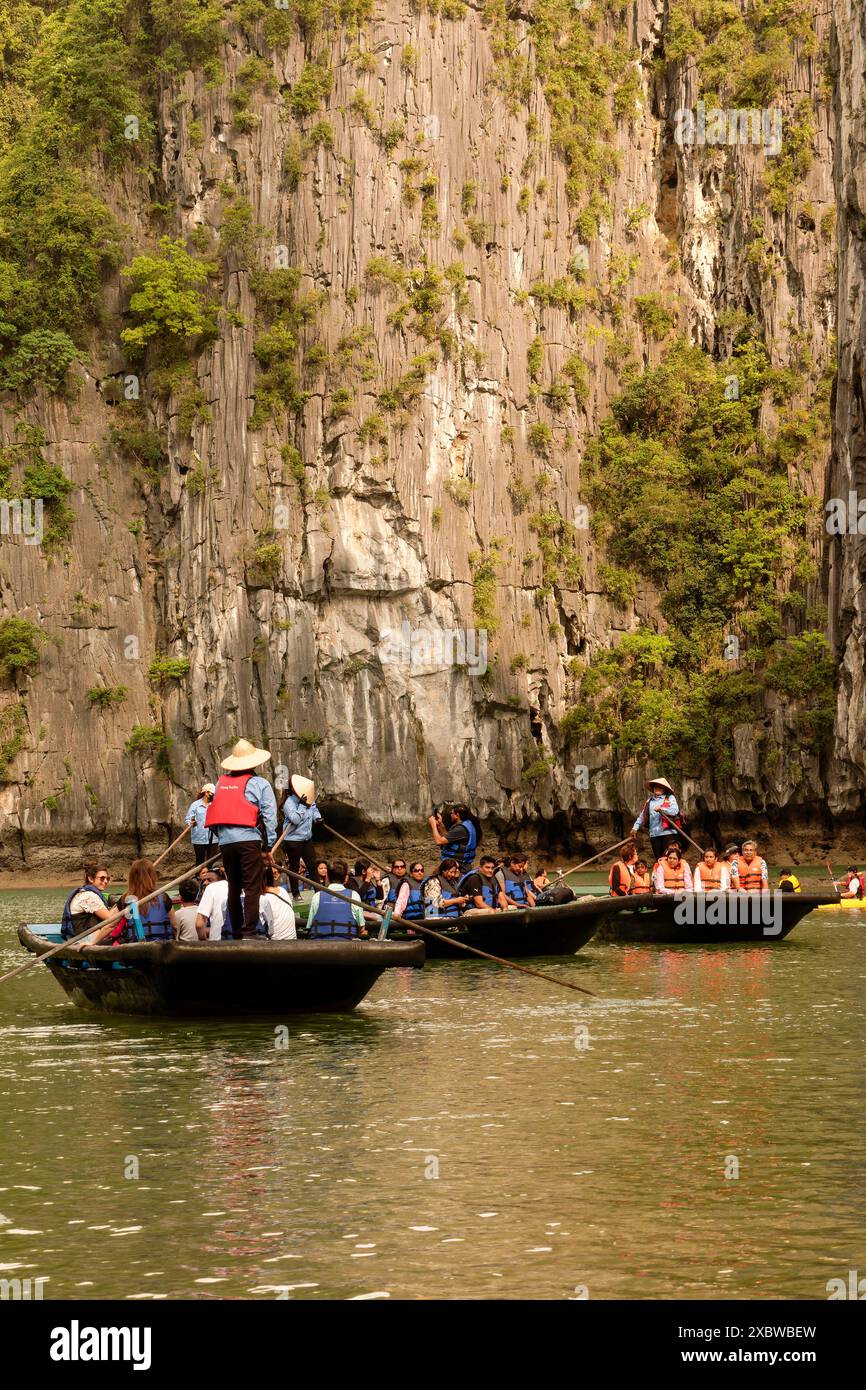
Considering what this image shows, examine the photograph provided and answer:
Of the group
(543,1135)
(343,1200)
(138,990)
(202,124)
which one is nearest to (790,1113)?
(543,1135)

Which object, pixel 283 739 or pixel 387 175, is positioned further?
pixel 387 175

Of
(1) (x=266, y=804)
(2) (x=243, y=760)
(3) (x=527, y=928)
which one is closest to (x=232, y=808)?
(1) (x=266, y=804)

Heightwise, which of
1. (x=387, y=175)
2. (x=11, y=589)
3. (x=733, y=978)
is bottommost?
(x=733, y=978)

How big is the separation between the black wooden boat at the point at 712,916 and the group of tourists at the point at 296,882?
1.35 ft

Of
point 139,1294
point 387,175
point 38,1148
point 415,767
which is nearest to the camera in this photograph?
point 139,1294

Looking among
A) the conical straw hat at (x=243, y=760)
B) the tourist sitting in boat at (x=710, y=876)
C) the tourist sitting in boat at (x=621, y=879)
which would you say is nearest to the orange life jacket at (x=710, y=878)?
the tourist sitting in boat at (x=710, y=876)

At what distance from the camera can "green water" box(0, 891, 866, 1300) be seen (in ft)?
25.2

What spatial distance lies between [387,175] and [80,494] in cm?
1406

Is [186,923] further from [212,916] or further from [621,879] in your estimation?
[621,879]

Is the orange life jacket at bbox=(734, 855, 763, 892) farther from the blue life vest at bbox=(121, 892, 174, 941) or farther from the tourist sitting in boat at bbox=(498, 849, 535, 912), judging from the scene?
the blue life vest at bbox=(121, 892, 174, 941)

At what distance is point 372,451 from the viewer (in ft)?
163

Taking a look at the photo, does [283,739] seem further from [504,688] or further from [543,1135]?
[543,1135]

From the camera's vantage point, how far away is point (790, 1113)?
36.0 feet

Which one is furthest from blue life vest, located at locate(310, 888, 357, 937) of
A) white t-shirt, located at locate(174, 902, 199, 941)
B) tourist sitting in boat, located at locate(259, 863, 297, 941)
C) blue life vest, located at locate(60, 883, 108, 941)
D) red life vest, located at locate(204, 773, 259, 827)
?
blue life vest, located at locate(60, 883, 108, 941)
